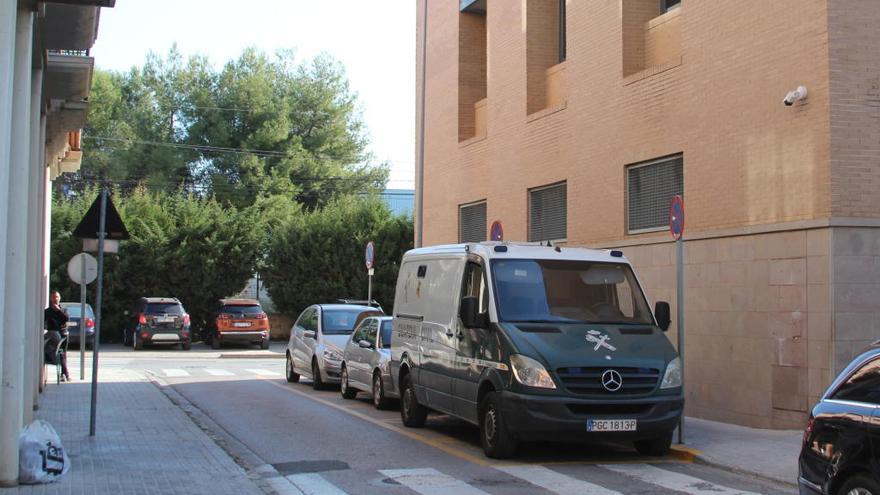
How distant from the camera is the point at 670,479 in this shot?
384 inches

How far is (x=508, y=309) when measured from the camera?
A: 11.3 metres

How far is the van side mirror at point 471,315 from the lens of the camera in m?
11.2

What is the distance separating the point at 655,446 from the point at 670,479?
127 cm

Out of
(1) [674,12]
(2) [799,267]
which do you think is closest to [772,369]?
(2) [799,267]

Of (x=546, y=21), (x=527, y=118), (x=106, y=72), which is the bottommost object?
(x=527, y=118)

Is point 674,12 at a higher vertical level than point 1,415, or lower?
higher

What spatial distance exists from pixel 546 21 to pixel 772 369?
9530 mm

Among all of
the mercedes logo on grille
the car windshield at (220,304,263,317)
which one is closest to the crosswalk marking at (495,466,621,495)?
the mercedes logo on grille

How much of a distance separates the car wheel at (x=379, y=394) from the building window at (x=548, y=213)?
4.66 metres

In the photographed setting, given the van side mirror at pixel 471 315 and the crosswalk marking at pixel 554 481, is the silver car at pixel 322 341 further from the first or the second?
the crosswalk marking at pixel 554 481

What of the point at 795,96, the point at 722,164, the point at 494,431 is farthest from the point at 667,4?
the point at 494,431

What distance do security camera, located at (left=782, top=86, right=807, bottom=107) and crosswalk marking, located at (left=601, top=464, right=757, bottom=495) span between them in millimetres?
4998

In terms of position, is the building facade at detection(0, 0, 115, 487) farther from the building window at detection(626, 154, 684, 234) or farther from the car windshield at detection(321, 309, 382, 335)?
the car windshield at detection(321, 309, 382, 335)

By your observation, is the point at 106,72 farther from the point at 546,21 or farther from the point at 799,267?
the point at 799,267
